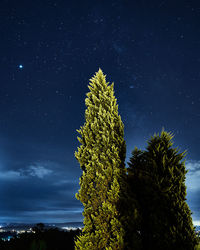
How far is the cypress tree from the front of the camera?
16.7 ft

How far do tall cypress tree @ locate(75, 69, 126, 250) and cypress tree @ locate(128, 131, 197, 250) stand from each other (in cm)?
70

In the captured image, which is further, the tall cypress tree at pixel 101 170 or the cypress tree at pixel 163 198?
the tall cypress tree at pixel 101 170

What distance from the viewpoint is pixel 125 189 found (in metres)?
5.98

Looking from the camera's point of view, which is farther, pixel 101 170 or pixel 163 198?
pixel 101 170

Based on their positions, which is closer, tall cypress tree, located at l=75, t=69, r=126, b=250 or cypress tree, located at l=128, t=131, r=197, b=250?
cypress tree, located at l=128, t=131, r=197, b=250

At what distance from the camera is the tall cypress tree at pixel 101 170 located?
5688mm

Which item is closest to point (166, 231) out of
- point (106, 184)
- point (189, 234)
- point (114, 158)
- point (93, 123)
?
point (189, 234)

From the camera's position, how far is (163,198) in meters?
5.52

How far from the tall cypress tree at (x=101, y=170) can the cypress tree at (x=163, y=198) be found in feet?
2.29

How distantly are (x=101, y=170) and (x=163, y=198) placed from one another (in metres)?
2.02

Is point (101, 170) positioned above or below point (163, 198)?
above

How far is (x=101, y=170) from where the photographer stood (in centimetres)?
627

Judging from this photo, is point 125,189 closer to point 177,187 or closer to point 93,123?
point 177,187

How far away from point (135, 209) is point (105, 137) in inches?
95.4
